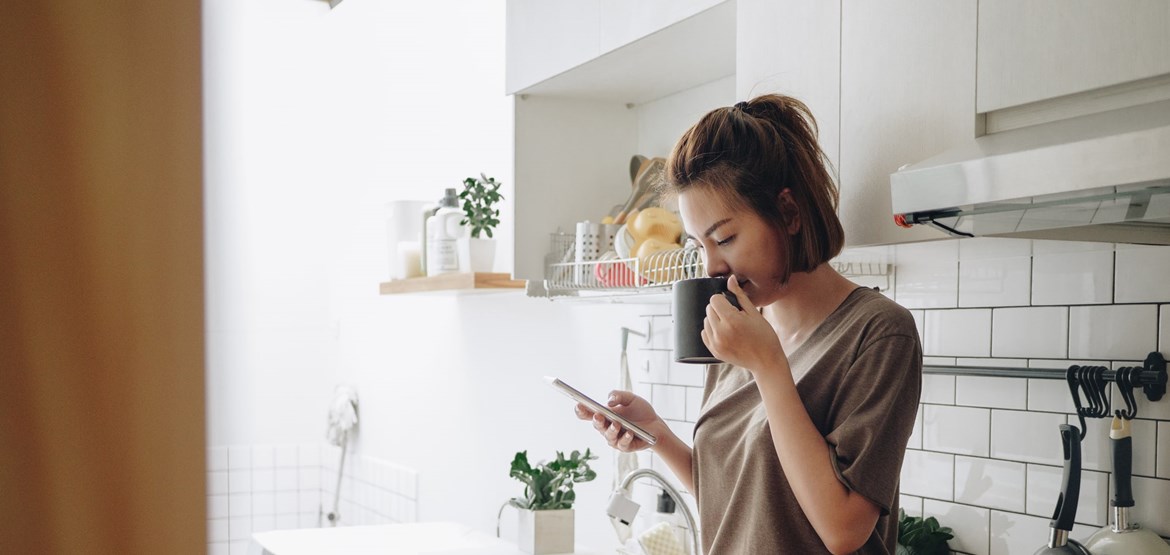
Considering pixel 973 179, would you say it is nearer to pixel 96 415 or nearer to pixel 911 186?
pixel 911 186

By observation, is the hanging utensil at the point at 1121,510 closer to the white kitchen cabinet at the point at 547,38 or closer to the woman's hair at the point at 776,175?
the woman's hair at the point at 776,175

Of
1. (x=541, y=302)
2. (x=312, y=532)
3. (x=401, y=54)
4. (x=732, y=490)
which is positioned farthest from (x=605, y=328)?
(x=401, y=54)

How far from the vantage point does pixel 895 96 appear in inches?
48.6

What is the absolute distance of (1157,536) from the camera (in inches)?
46.8

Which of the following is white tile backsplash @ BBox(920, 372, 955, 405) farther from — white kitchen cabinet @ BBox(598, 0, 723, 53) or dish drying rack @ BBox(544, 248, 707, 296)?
white kitchen cabinet @ BBox(598, 0, 723, 53)

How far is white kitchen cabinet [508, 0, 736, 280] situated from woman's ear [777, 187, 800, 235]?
0.82 m

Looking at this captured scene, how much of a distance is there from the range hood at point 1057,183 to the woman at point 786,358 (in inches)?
5.2

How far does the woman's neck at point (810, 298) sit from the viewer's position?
1.21 metres

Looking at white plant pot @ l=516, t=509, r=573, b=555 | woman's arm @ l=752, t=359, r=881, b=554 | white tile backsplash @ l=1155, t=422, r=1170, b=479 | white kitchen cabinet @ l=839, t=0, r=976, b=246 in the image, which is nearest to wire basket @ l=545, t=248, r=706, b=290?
white kitchen cabinet @ l=839, t=0, r=976, b=246

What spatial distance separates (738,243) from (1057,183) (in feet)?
1.24

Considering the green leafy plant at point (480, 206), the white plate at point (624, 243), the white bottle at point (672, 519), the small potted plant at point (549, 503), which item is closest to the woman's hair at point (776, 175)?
the white plate at point (624, 243)

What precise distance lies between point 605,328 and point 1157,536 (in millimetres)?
1392

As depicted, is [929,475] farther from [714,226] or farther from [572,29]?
[572,29]

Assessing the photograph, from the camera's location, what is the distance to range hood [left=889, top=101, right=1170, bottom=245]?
869 mm
